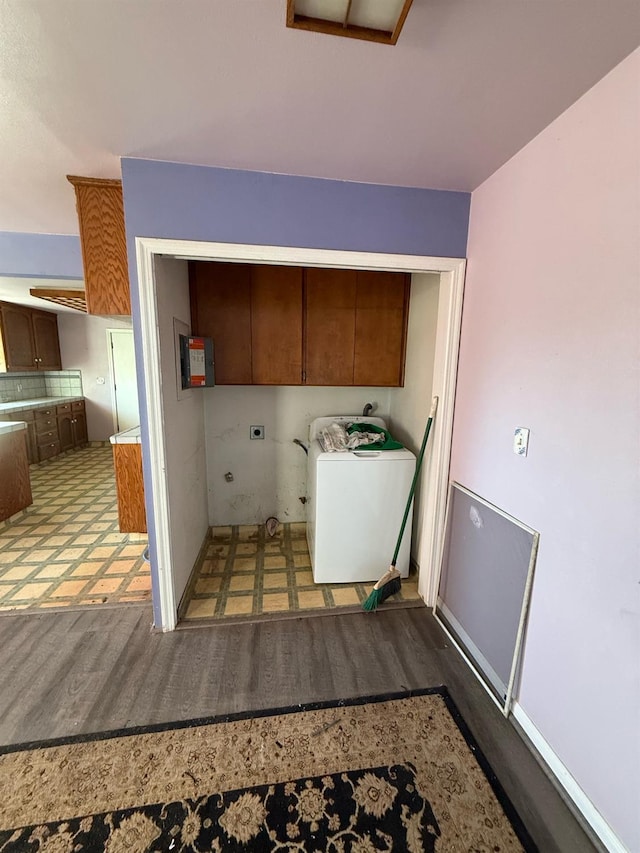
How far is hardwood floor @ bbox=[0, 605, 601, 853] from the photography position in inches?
54.1

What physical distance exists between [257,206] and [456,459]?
5.52 feet

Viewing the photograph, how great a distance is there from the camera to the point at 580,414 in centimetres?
117

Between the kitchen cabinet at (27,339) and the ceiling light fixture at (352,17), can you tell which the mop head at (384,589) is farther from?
the kitchen cabinet at (27,339)

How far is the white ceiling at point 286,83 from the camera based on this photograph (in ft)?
2.96

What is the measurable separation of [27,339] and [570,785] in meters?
6.88

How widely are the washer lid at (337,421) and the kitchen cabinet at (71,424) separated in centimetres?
451

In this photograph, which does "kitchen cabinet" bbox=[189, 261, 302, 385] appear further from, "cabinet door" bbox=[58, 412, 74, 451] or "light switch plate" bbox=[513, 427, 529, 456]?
"cabinet door" bbox=[58, 412, 74, 451]

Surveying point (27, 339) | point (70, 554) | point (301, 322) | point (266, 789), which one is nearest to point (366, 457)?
point (301, 322)

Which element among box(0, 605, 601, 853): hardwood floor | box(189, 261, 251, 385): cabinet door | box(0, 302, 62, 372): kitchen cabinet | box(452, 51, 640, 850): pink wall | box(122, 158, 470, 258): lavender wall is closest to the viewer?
box(452, 51, 640, 850): pink wall

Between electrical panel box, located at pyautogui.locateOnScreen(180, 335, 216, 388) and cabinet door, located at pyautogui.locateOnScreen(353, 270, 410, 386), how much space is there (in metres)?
1.09

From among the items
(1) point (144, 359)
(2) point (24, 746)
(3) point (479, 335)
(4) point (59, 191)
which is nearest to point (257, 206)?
(1) point (144, 359)

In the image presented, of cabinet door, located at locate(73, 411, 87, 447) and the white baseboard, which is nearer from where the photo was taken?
the white baseboard

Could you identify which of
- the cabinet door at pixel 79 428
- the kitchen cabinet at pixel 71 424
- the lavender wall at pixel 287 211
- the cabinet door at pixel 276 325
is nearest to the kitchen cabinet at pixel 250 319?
the cabinet door at pixel 276 325

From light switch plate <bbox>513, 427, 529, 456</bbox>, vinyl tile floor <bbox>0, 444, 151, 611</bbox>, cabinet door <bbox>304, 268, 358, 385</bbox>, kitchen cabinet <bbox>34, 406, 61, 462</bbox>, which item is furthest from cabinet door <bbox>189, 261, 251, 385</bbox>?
kitchen cabinet <bbox>34, 406, 61, 462</bbox>
